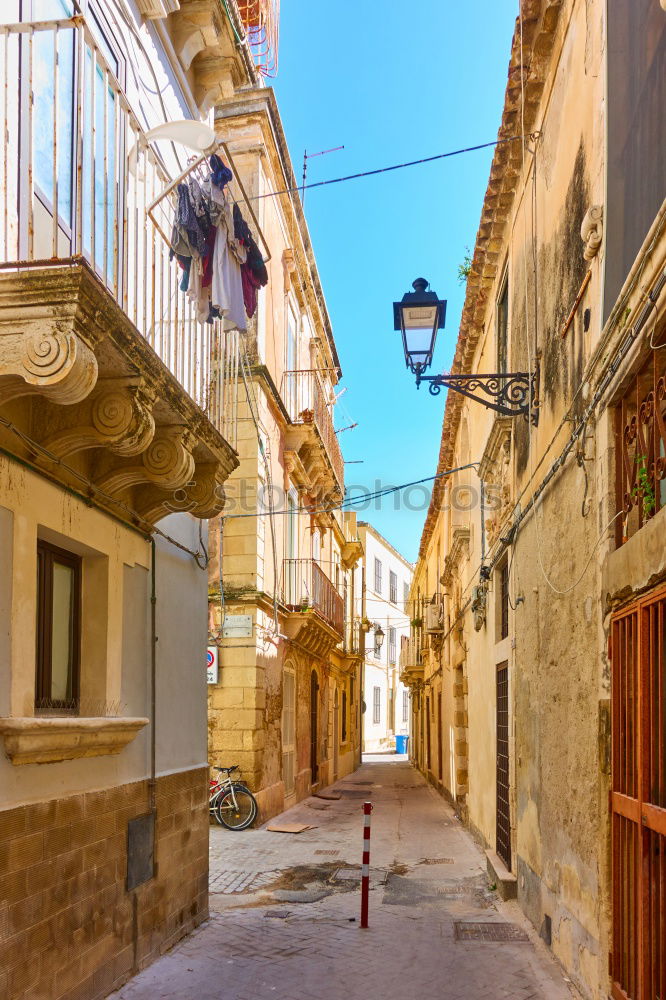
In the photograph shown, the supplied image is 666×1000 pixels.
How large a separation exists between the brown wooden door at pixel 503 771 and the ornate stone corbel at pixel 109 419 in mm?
6207

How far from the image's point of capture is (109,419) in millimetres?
5426

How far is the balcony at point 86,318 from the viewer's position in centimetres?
436

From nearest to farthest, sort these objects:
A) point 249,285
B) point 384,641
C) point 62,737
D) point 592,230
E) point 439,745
A: point 62,737 → point 592,230 → point 249,285 → point 439,745 → point 384,641

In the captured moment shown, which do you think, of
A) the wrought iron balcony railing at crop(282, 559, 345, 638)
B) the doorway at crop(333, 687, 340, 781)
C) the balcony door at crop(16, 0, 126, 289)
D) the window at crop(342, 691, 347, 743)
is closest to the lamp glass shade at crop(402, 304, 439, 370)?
the balcony door at crop(16, 0, 126, 289)

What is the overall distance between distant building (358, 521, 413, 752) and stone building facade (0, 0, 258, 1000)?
3783 cm

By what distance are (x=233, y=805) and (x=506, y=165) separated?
1005 cm

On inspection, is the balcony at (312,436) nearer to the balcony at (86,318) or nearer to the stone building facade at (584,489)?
the stone building facade at (584,489)

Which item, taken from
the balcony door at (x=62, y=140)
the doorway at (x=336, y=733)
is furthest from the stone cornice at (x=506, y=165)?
the doorway at (x=336, y=733)

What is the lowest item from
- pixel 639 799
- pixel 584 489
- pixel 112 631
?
pixel 639 799

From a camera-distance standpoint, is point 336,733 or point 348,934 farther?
point 336,733

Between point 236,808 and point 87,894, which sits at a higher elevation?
point 87,894

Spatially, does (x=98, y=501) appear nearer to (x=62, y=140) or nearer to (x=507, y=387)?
(x=62, y=140)

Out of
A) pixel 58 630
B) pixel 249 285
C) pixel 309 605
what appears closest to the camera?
pixel 58 630

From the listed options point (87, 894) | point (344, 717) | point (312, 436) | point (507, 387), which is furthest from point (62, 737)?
point (344, 717)
